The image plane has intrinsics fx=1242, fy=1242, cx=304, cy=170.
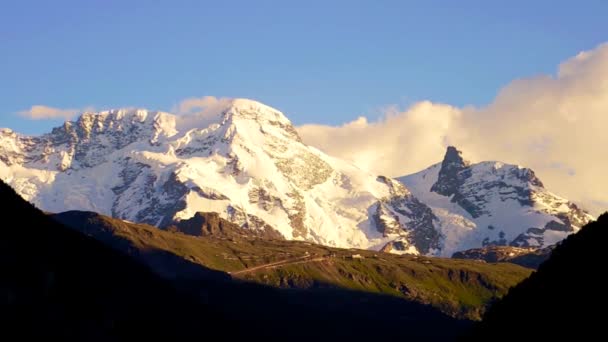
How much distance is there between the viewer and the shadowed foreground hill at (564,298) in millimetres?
158500

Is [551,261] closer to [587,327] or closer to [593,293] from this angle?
[593,293]

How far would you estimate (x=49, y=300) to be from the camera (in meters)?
179

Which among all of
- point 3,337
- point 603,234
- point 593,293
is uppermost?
point 603,234

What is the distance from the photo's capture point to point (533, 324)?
6732 inches

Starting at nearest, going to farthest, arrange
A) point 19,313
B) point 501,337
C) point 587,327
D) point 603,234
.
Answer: point 587,327 → point 19,313 → point 501,337 → point 603,234

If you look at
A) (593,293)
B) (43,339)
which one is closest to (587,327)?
(593,293)

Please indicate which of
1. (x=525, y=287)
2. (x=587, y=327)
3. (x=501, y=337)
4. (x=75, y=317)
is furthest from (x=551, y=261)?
(x=75, y=317)

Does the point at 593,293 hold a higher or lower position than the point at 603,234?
lower

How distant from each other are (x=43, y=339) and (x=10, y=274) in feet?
35.2

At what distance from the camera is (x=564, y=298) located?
173 metres

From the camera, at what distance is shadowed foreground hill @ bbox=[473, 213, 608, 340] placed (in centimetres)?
15850

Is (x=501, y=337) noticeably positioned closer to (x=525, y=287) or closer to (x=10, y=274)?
(x=525, y=287)

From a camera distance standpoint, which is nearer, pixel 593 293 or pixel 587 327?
pixel 587 327

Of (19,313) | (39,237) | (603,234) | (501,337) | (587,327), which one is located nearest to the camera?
(587,327)
